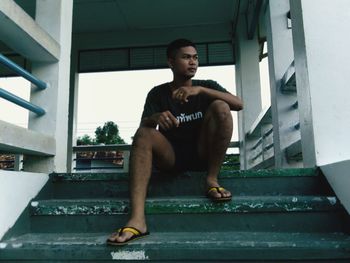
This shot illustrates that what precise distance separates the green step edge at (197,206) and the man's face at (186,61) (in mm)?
671

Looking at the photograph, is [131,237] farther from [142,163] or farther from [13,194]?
[13,194]

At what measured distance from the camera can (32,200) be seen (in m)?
1.63

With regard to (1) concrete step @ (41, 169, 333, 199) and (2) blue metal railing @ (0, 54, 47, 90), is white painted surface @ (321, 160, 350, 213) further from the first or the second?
(2) blue metal railing @ (0, 54, 47, 90)

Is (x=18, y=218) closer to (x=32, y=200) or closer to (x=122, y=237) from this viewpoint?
(x=32, y=200)

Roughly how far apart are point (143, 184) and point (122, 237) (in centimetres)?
27

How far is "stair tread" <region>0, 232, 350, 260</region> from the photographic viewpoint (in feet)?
3.86

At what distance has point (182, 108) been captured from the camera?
1.84 m

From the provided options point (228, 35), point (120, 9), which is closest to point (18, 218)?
point (120, 9)

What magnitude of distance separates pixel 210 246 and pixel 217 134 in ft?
1.76

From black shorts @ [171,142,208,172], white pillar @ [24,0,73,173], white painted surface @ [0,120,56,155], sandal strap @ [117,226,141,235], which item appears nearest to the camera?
sandal strap @ [117,226,141,235]

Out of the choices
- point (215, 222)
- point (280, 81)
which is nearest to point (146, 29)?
point (280, 81)

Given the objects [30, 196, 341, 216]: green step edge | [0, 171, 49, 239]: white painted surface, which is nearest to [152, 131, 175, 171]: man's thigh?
[30, 196, 341, 216]: green step edge

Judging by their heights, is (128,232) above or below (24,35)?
below

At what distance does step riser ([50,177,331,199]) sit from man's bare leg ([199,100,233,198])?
11cm
